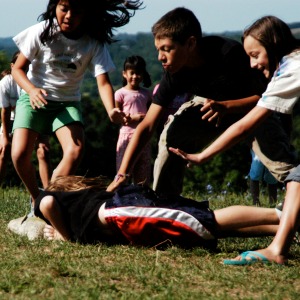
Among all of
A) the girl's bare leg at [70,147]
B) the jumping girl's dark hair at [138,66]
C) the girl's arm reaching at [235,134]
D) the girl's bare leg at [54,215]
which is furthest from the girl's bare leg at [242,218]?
the jumping girl's dark hair at [138,66]

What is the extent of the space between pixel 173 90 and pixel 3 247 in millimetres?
1789

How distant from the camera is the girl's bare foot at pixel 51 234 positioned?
572 centimetres

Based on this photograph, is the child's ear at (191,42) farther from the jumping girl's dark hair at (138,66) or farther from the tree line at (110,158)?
the tree line at (110,158)

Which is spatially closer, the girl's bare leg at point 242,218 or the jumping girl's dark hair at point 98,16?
the girl's bare leg at point 242,218

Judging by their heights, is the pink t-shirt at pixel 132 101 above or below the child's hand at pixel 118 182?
below

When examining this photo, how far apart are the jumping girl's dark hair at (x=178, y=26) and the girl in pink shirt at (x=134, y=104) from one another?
350 cm

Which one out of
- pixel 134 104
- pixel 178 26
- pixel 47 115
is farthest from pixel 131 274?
pixel 134 104

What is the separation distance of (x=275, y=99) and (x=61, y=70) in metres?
2.63

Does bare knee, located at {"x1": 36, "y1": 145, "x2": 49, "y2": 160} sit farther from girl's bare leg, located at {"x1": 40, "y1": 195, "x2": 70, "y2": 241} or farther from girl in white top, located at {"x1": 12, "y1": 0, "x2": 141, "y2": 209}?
girl's bare leg, located at {"x1": 40, "y1": 195, "x2": 70, "y2": 241}

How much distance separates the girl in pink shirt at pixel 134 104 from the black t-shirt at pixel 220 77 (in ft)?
11.1

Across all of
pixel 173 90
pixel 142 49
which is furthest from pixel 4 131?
pixel 142 49

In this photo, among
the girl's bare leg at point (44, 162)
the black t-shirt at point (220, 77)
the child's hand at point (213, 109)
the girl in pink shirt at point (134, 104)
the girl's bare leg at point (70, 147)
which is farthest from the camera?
the girl in pink shirt at point (134, 104)

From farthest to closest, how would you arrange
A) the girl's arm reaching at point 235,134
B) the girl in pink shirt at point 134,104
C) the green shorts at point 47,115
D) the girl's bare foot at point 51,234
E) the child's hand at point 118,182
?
the girl in pink shirt at point 134,104 → the green shorts at point 47,115 → the child's hand at point 118,182 → the girl's bare foot at point 51,234 → the girl's arm reaching at point 235,134

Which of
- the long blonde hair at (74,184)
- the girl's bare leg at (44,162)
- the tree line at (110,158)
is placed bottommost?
the tree line at (110,158)
